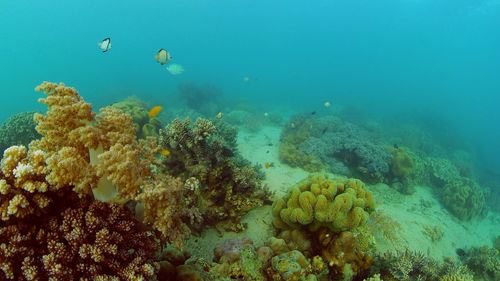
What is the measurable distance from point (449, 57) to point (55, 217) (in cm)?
17375

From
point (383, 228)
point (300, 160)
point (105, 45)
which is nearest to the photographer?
point (383, 228)

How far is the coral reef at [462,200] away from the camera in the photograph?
10.4m

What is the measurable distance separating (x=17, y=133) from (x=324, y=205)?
42.6 ft

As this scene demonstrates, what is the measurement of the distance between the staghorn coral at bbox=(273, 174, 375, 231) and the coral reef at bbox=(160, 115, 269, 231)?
0.79 metres

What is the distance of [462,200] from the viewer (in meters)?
10.4

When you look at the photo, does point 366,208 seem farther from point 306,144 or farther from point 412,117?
point 412,117

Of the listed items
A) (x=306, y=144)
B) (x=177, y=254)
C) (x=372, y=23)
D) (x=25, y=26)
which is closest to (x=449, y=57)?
(x=372, y=23)

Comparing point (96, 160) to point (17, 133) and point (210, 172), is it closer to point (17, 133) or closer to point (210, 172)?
point (210, 172)

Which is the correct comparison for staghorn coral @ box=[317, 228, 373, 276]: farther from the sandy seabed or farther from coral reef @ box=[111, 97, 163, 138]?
coral reef @ box=[111, 97, 163, 138]

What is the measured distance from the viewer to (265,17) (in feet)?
452

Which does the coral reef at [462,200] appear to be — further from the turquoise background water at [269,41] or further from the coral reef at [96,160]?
the turquoise background water at [269,41]

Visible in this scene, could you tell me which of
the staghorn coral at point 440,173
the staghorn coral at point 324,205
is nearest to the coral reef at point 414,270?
the staghorn coral at point 324,205

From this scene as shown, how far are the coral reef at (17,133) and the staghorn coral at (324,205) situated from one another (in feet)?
37.8

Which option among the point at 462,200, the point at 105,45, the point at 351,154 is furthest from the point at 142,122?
the point at 462,200
